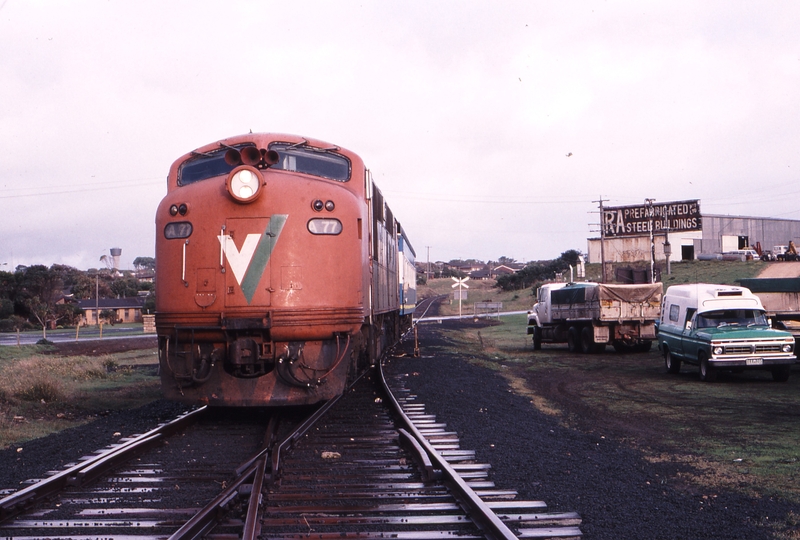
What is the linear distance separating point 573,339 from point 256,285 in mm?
19382

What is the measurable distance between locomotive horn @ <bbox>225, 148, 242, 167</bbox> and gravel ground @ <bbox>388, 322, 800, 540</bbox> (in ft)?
14.5

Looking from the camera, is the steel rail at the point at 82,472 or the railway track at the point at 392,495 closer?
the railway track at the point at 392,495

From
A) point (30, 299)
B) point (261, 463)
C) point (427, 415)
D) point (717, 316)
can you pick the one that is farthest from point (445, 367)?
point (30, 299)

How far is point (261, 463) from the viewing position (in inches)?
248

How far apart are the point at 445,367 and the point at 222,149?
975 centimetres

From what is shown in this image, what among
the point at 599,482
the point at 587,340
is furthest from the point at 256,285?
the point at 587,340

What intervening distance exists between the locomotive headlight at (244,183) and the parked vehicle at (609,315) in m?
16.9

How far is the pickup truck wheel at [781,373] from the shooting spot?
15344 millimetres

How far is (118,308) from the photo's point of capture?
77375 mm

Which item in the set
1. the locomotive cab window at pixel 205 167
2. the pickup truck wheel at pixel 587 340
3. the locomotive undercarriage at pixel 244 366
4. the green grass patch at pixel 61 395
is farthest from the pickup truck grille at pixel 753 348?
the green grass patch at pixel 61 395

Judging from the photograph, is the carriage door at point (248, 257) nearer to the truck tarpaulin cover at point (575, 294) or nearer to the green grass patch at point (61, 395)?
the green grass patch at point (61, 395)

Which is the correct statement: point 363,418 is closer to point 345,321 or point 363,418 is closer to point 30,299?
point 345,321

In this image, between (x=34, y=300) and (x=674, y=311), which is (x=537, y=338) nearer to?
(x=674, y=311)

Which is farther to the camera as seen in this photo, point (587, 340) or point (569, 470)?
point (587, 340)
